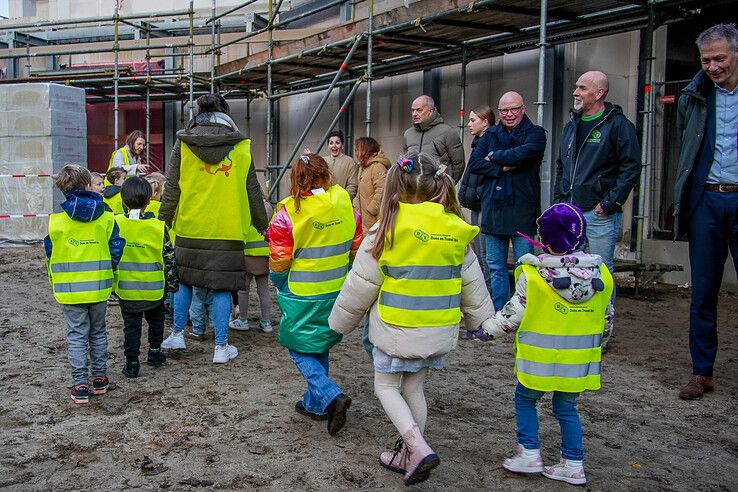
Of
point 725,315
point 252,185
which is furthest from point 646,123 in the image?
point 252,185

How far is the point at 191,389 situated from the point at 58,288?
3.19ft

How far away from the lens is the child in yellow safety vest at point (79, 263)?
4336 mm

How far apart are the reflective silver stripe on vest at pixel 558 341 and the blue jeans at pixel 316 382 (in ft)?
3.52

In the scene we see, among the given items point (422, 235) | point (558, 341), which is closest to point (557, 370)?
point (558, 341)

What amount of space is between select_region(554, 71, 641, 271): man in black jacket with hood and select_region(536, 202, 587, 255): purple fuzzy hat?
2.00 m

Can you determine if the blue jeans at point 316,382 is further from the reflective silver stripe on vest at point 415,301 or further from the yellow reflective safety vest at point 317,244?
the reflective silver stripe on vest at point 415,301

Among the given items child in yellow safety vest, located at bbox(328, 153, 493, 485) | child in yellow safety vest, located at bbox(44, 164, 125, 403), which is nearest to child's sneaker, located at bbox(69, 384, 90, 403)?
child in yellow safety vest, located at bbox(44, 164, 125, 403)

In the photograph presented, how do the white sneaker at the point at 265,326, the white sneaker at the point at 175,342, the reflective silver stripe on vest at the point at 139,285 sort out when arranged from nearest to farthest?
the reflective silver stripe on vest at the point at 139,285
the white sneaker at the point at 175,342
the white sneaker at the point at 265,326

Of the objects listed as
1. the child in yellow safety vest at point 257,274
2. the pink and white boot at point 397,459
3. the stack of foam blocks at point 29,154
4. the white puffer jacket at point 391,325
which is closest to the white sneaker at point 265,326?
the child in yellow safety vest at point 257,274

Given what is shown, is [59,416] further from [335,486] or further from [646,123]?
[646,123]

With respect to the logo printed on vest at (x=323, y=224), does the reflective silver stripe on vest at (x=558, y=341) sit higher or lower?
lower

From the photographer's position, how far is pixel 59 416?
13.4 ft

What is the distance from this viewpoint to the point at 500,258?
Answer: 588 cm

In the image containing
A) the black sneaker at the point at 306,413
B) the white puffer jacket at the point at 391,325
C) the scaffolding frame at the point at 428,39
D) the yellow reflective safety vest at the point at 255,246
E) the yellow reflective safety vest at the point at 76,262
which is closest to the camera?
the white puffer jacket at the point at 391,325
